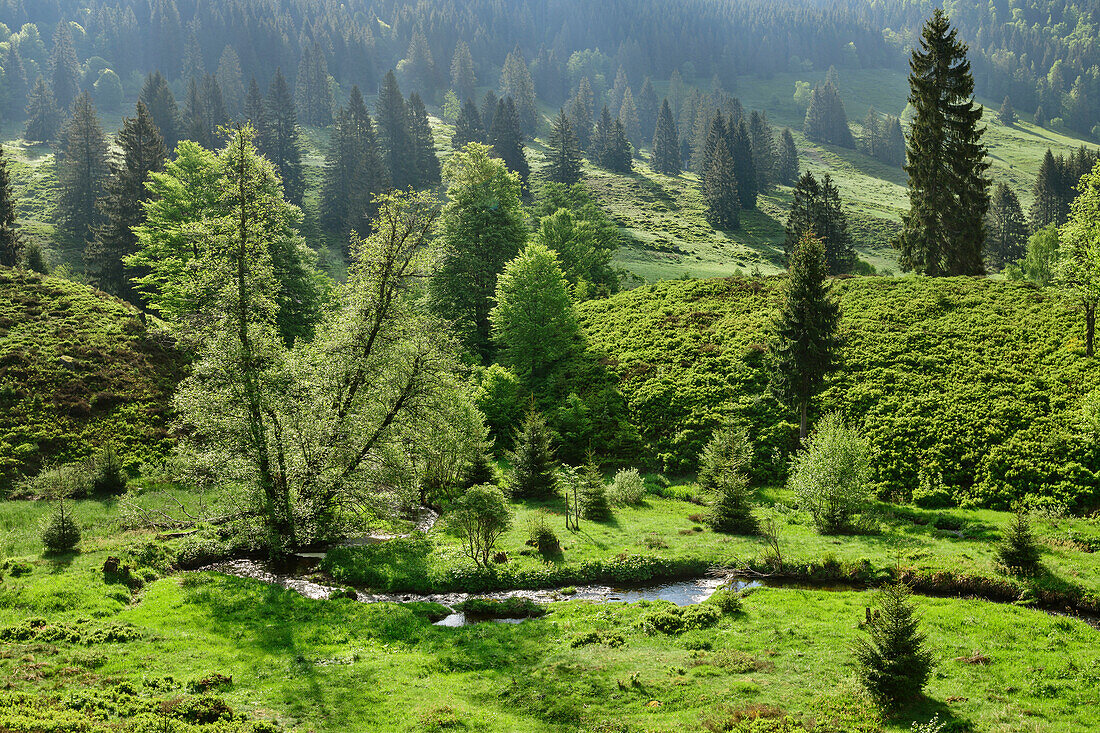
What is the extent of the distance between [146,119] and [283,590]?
249 ft

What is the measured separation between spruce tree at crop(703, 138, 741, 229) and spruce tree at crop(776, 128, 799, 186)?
1397 inches

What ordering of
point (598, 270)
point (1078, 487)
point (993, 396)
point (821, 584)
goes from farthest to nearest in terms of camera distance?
point (598, 270) → point (993, 396) → point (1078, 487) → point (821, 584)

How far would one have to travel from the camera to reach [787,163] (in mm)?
168375

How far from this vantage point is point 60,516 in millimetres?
27969

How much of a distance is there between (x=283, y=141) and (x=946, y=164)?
407ft

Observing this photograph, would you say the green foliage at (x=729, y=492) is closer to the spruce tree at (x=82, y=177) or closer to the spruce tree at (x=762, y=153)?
the spruce tree at (x=82, y=177)

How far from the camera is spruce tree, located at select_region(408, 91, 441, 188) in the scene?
442ft

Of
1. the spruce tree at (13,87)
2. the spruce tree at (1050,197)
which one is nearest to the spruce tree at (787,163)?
the spruce tree at (1050,197)

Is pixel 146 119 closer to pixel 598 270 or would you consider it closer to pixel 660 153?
pixel 598 270

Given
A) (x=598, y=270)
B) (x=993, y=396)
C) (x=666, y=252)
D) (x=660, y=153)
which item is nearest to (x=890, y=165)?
(x=660, y=153)

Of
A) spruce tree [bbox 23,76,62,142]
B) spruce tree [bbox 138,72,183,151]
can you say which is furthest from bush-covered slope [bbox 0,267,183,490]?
spruce tree [bbox 23,76,62,142]

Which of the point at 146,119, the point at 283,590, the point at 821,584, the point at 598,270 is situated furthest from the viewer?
the point at 598,270

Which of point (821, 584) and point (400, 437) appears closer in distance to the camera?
point (821, 584)

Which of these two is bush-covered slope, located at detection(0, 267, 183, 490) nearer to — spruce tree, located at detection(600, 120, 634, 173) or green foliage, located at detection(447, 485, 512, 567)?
green foliage, located at detection(447, 485, 512, 567)
